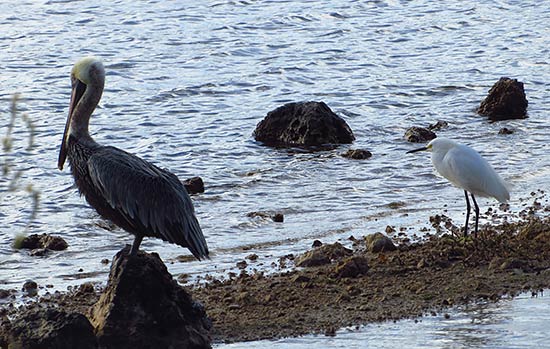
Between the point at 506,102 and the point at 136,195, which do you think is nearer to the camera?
the point at 136,195

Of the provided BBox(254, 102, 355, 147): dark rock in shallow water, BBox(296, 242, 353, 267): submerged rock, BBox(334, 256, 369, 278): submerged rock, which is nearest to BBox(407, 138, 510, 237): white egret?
BBox(296, 242, 353, 267): submerged rock

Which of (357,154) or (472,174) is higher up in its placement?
(472,174)

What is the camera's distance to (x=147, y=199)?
7.65 m

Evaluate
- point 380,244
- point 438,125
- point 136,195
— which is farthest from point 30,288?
point 438,125

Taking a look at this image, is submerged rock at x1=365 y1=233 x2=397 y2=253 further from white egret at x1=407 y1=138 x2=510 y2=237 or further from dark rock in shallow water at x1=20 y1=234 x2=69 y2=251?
dark rock in shallow water at x1=20 y1=234 x2=69 y2=251

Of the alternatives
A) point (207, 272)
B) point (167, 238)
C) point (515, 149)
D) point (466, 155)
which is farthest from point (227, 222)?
point (515, 149)

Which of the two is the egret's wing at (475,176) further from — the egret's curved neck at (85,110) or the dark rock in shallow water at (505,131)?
the dark rock in shallow water at (505,131)

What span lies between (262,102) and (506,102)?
356cm

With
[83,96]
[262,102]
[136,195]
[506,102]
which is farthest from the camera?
[262,102]

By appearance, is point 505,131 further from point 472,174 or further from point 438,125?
point 472,174

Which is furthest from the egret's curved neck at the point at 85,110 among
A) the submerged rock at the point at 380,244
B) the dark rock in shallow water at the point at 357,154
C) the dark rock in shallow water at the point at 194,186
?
the dark rock in shallow water at the point at 357,154

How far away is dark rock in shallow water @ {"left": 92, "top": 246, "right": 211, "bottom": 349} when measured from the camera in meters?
6.77

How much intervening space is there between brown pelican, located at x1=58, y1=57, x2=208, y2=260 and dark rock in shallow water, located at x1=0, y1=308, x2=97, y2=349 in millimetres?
1054

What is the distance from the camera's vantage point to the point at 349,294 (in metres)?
8.30
